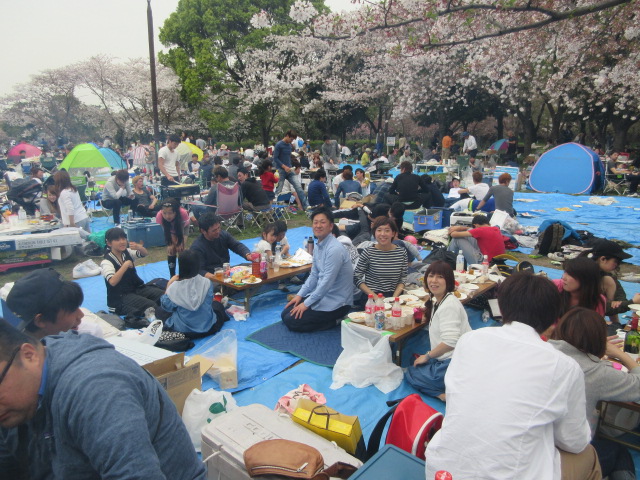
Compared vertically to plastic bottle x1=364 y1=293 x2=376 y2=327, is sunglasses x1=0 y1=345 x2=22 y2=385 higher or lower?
higher

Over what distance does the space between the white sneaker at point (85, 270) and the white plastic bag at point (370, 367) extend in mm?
5202

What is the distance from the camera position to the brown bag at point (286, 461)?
222 centimetres

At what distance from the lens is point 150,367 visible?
3.24 metres

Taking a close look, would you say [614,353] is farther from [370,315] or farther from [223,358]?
[223,358]

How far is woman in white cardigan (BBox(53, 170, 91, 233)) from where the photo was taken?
28.1 ft

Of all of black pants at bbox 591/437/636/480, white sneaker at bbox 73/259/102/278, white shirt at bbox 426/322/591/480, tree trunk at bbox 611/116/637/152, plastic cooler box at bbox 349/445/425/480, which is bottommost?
white sneaker at bbox 73/259/102/278

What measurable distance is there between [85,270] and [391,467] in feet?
23.0

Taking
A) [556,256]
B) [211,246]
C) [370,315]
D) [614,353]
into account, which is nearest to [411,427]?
[614,353]

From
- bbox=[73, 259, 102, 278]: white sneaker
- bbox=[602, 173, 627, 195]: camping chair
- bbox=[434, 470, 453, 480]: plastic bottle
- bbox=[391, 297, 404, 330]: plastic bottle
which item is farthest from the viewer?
bbox=[602, 173, 627, 195]: camping chair

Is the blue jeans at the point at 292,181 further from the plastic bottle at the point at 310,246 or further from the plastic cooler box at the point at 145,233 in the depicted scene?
the plastic bottle at the point at 310,246

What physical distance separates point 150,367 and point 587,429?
268 centimetres

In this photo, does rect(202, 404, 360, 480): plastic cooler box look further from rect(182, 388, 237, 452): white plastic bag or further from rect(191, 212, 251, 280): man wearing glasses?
rect(191, 212, 251, 280): man wearing glasses

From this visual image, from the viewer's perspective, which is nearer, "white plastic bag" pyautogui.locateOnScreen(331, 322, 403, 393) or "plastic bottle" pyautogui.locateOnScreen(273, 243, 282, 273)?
"white plastic bag" pyautogui.locateOnScreen(331, 322, 403, 393)

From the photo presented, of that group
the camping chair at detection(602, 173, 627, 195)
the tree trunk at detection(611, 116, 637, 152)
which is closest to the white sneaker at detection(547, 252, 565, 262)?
the camping chair at detection(602, 173, 627, 195)
